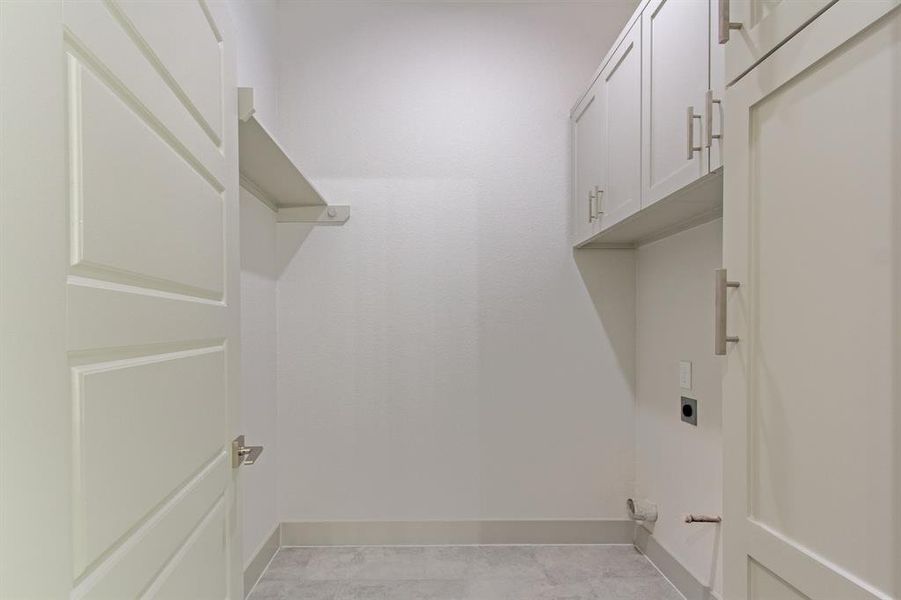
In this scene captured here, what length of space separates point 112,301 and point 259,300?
1722 millimetres

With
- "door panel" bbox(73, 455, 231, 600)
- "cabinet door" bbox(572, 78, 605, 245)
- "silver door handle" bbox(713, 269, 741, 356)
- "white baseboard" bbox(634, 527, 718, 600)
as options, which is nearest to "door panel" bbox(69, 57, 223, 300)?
"door panel" bbox(73, 455, 231, 600)

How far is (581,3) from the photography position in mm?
2750

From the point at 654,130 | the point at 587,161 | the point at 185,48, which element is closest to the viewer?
the point at 185,48

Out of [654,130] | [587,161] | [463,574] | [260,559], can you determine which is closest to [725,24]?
[654,130]

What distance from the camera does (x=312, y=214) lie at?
269cm

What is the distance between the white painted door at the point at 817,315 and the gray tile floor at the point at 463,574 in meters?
1.24

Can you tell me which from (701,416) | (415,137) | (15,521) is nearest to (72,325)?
(15,521)

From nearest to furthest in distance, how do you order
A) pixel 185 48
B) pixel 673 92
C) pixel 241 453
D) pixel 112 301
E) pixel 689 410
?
pixel 112 301 → pixel 185 48 → pixel 241 453 → pixel 673 92 → pixel 689 410

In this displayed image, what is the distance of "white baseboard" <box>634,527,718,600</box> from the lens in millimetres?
2062

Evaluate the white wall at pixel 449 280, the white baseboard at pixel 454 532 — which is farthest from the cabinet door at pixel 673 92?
the white baseboard at pixel 454 532

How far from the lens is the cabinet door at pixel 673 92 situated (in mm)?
1458

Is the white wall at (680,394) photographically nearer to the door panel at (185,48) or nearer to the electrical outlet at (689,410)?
the electrical outlet at (689,410)

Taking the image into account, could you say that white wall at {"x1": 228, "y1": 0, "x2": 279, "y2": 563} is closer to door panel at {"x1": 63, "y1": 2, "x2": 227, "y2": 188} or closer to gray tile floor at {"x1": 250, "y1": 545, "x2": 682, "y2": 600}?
gray tile floor at {"x1": 250, "y1": 545, "x2": 682, "y2": 600}

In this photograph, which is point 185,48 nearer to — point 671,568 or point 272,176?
point 272,176
